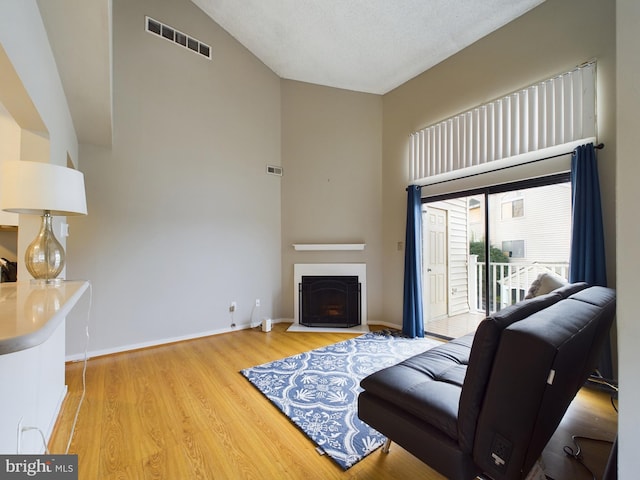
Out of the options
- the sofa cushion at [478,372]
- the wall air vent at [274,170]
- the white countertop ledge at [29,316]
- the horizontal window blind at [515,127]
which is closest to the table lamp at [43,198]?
the white countertop ledge at [29,316]

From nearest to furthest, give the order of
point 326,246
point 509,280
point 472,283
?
point 509,280, point 326,246, point 472,283

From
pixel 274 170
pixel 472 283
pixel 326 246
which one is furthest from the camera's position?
pixel 472 283

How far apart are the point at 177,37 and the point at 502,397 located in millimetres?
4880

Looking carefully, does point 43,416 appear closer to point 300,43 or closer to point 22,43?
point 22,43

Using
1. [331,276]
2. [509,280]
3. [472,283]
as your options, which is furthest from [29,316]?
Answer: [472,283]

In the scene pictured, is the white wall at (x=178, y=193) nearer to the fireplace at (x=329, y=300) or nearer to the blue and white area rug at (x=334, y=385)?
the fireplace at (x=329, y=300)

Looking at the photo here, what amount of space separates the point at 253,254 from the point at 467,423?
11.8 ft

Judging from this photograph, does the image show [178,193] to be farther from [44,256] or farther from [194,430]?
[194,430]

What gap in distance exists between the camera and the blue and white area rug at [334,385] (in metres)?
1.78

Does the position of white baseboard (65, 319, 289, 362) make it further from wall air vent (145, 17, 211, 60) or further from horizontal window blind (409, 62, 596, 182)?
wall air vent (145, 17, 211, 60)

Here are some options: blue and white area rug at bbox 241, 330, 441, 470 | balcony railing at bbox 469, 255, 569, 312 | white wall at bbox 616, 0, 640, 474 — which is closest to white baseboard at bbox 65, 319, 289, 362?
blue and white area rug at bbox 241, 330, 441, 470

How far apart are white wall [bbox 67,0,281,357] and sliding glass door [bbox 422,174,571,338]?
8.33 ft

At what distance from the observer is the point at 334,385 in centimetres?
249

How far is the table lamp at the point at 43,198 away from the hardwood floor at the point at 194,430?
1.11 meters
